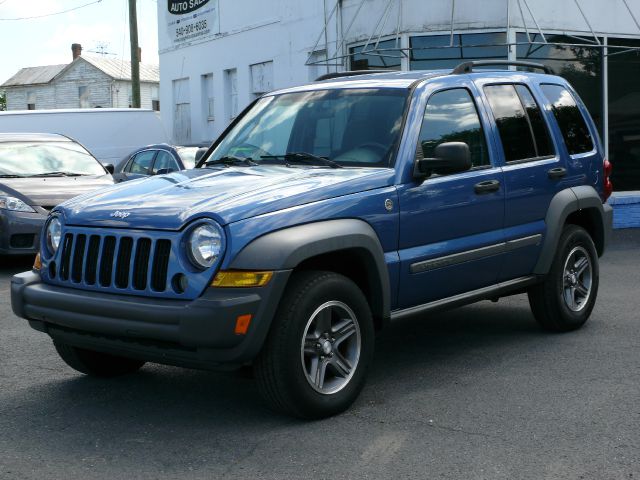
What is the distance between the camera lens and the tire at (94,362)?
6.14 meters

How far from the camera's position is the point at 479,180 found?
6.42m

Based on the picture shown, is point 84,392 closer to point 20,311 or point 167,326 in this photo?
point 20,311

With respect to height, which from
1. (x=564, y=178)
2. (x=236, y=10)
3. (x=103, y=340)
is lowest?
(x=103, y=340)

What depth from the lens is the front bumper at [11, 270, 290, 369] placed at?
4.89 meters

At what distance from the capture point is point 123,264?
5230mm

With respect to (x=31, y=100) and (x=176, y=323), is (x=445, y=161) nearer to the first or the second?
(x=176, y=323)

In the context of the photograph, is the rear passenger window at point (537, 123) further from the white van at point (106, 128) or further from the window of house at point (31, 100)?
the window of house at point (31, 100)

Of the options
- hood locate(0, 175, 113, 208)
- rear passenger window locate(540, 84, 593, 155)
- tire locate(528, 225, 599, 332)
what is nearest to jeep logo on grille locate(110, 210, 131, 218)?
tire locate(528, 225, 599, 332)

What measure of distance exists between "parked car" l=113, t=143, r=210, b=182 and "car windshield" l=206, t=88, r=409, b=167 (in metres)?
7.71

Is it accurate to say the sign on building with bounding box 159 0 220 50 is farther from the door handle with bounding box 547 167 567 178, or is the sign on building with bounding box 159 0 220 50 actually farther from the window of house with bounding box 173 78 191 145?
Result: the door handle with bounding box 547 167 567 178

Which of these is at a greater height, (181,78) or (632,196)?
(181,78)

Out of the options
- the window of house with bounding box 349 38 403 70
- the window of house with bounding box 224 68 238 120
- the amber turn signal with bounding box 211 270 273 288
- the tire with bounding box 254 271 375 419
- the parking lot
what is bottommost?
the parking lot

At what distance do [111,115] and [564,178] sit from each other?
56.1ft

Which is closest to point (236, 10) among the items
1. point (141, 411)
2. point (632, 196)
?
point (632, 196)
